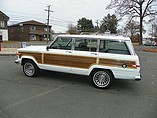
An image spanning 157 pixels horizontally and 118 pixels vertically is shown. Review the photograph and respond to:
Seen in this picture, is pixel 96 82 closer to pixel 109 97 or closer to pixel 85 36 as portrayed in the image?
pixel 109 97

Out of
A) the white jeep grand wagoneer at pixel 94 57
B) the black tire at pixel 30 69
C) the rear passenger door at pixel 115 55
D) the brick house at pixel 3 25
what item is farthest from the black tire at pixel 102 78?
the brick house at pixel 3 25

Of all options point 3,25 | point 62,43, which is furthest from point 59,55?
point 3,25

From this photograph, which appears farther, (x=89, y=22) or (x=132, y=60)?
(x=89, y=22)

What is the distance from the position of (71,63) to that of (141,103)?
260 cm

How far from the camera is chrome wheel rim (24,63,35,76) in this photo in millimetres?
6582

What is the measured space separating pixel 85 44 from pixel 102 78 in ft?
4.28

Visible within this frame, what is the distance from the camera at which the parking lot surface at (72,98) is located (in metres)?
3.75

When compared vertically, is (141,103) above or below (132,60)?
below

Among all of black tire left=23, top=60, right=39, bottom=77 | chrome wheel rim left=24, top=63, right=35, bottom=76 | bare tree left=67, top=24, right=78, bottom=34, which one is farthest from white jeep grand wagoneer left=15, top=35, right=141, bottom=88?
bare tree left=67, top=24, right=78, bottom=34

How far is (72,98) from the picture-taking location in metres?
4.61

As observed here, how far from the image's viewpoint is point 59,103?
13.9 feet

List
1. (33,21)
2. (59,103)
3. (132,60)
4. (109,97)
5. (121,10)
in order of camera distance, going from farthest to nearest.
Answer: (33,21) < (121,10) < (132,60) < (109,97) < (59,103)

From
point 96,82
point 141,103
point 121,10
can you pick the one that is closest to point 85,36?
point 96,82

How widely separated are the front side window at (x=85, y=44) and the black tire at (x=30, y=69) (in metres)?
1.92
